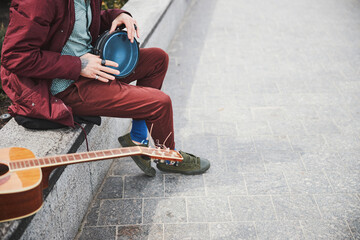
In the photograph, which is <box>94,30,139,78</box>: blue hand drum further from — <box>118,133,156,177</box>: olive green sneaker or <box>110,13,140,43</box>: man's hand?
<box>118,133,156,177</box>: olive green sneaker

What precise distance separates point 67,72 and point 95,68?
21cm

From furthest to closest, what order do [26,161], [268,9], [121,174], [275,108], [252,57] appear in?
[268,9] < [252,57] < [275,108] < [121,174] < [26,161]

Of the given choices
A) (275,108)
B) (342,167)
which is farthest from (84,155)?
(275,108)

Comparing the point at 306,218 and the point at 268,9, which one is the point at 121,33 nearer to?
the point at 306,218

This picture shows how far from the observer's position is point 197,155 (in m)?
3.84

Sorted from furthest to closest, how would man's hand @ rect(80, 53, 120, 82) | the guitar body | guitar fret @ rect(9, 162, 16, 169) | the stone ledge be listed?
man's hand @ rect(80, 53, 120, 82)
the stone ledge
guitar fret @ rect(9, 162, 16, 169)
the guitar body

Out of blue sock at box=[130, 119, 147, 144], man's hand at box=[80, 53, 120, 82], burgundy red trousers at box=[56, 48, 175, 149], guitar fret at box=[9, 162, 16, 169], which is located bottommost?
blue sock at box=[130, 119, 147, 144]

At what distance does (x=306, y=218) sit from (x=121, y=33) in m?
2.02

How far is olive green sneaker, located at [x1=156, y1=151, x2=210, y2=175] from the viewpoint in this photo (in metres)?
3.54

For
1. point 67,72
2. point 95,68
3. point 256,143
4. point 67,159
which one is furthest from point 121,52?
point 256,143

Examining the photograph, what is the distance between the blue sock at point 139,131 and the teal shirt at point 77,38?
701 mm

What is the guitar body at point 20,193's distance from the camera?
6.24 ft

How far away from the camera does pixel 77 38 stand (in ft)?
9.32

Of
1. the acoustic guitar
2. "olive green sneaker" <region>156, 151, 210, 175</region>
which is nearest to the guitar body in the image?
the acoustic guitar
